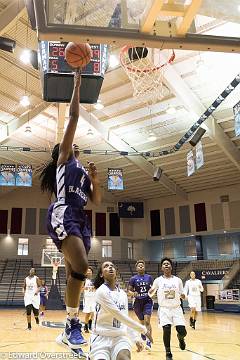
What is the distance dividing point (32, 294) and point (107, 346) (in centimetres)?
859

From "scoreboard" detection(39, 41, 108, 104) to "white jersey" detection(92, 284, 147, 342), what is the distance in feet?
9.80

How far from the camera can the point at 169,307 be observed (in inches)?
288

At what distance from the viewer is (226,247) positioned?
92.2 feet

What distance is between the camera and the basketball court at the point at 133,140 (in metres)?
A: 3.83

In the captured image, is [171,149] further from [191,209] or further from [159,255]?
[159,255]

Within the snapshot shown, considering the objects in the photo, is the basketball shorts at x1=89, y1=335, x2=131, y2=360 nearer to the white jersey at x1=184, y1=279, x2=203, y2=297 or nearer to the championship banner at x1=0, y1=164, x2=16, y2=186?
the white jersey at x1=184, y1=279, x2=203, y2=297

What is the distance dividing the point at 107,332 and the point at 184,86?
1313cm

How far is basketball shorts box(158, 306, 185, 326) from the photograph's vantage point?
720 cm

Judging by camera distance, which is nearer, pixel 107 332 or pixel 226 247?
pixel 107 332

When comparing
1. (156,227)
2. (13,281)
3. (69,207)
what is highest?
(156,227)

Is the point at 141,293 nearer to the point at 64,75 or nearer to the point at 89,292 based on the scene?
the point at 89,292

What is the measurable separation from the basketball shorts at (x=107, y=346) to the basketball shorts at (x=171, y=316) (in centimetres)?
328

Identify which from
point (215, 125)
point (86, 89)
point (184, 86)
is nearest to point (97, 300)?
point (86, 89)

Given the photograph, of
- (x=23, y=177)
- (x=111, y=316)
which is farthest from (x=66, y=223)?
(x=23, y=177)
